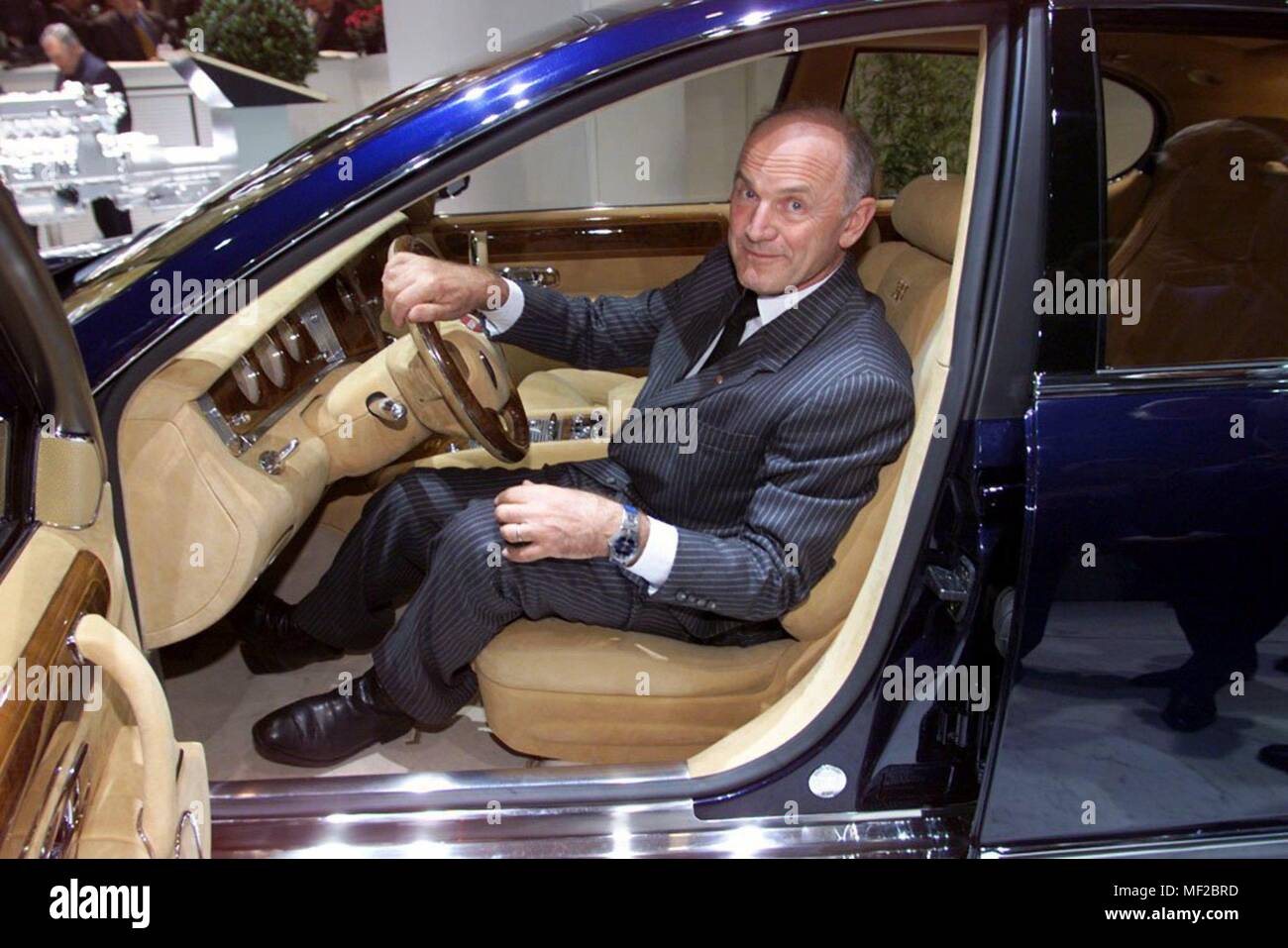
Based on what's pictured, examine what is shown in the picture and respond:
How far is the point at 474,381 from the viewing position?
1.84 metres

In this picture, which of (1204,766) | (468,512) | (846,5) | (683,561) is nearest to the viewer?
(846,5)

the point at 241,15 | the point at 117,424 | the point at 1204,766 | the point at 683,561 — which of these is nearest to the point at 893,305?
the point at 683,561

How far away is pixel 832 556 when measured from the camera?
1.43 metres

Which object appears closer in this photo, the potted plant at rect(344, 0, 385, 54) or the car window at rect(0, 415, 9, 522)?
the car window at rect(0, 415, 9, 522)

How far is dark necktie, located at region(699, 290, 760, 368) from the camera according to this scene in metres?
1.68

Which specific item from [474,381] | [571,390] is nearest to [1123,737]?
[474,381]

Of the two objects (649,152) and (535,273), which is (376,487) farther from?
(649,152)

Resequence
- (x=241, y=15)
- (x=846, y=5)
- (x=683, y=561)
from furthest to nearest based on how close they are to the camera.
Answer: (x=241, y=15) < (x=683, y=561) < (x=846, y=5)

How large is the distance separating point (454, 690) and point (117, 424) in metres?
0.68

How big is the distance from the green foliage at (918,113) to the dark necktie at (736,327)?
2.07 meters

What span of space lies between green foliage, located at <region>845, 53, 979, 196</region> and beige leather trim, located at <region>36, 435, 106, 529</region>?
3033 millimetres

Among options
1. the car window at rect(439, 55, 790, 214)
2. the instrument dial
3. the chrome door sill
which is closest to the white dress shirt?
the chrome door sill

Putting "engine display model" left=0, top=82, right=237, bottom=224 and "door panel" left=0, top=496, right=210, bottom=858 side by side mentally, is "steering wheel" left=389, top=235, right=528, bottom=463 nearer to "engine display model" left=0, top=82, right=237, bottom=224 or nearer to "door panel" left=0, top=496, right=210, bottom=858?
"door panel" left=0, top=496, right=210, bottom=858
